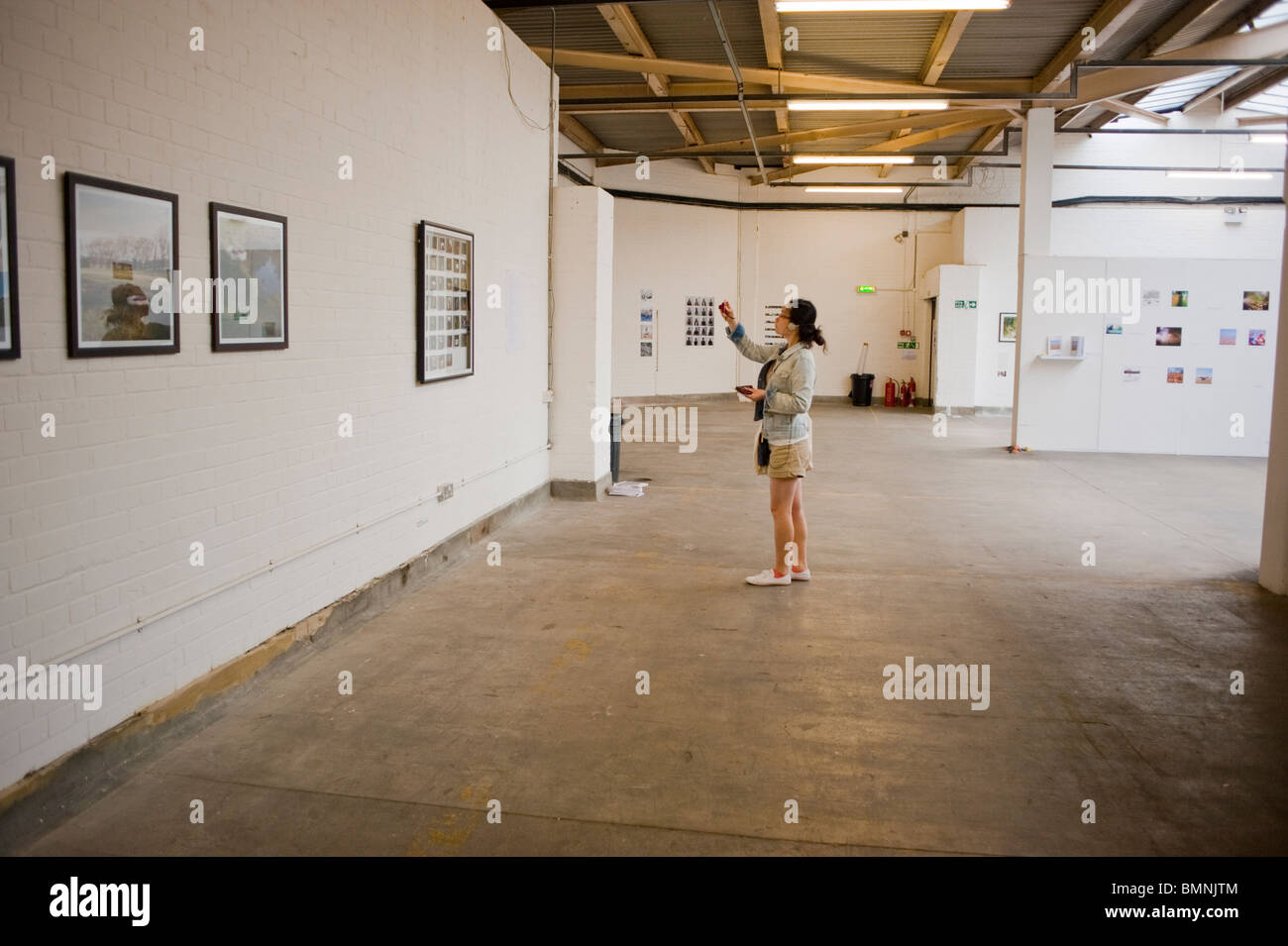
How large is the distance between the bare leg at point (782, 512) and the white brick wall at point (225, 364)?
2.14 m

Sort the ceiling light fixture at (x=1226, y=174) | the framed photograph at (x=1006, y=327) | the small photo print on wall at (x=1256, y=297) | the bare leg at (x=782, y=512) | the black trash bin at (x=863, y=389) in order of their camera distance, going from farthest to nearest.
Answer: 1. the black trash bin at (x=863, y=389)
2. the framed photograph at (x=1006, y=327)
3. the ceiling light fixture at (x=1226, y=174)
4. the small photo print on wall at (x=1256, y=297)
5. the bare leg at (x=782, y=512)

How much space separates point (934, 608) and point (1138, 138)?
15.2 metres

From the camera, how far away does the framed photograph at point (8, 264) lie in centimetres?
292

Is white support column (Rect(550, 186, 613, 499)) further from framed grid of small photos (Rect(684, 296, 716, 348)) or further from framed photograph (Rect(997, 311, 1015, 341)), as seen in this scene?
framed photograph (Rect(997, 311, 1015, 341))

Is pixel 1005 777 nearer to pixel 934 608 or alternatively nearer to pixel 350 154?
pixel 934 608

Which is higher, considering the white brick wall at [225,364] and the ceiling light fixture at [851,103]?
the ceiling light fixture at [851,103]

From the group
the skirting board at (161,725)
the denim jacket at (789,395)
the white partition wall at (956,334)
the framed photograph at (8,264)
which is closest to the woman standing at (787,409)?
the denim jacket at (789,395)

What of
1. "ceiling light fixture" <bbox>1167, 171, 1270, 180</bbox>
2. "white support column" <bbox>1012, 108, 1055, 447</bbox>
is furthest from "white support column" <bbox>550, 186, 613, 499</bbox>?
"ceiling light fixture" <bbox>1167, 171, 1270, 180</bbox>

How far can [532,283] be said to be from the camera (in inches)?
338

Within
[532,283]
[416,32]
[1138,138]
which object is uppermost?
[1138,138]

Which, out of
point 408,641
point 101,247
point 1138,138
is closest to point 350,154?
point 101,247

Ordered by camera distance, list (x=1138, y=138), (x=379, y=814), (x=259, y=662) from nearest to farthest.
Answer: (x=379, y=814), (x=259, y=662), (x=1138, y=138)

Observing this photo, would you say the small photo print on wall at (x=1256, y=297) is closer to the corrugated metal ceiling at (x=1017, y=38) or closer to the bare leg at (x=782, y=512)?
the corrugated metal ceiling at (x=1017, y=38)
